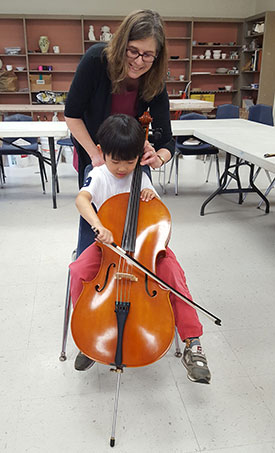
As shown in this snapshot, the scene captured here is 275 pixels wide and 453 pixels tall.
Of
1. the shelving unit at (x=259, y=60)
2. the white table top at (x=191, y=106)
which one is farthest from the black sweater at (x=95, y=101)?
the shelving unit at (x=259, y=60)

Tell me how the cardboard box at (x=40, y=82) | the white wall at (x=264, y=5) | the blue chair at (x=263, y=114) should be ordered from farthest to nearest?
the cardboard box at (x=40, y=82)
the white wall at (x=264, y=5)
the blue chair at (x=263, y=114)

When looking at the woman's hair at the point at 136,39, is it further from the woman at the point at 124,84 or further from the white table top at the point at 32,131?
the white table top at the point at 32,131

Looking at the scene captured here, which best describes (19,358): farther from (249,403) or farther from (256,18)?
(256,18)

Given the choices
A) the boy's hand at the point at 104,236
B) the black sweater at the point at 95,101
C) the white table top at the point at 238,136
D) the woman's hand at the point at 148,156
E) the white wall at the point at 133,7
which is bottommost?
the boy's hand at the point at 104,236

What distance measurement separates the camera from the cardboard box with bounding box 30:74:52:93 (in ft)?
19.2

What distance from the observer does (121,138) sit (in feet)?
3.83

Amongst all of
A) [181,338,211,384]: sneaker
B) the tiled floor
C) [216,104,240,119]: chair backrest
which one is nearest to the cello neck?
[181,338,211,384]: sneaker

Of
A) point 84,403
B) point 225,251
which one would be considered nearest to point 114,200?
point 84,403

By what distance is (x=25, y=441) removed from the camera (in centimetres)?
108

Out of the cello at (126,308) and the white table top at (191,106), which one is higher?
the white table top at (191,106)

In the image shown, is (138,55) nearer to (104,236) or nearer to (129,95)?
(129,95)

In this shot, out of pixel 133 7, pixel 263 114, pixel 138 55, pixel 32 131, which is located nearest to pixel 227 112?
pixel 263 114

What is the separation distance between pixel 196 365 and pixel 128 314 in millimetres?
327

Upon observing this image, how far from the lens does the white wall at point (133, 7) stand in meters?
5.69
